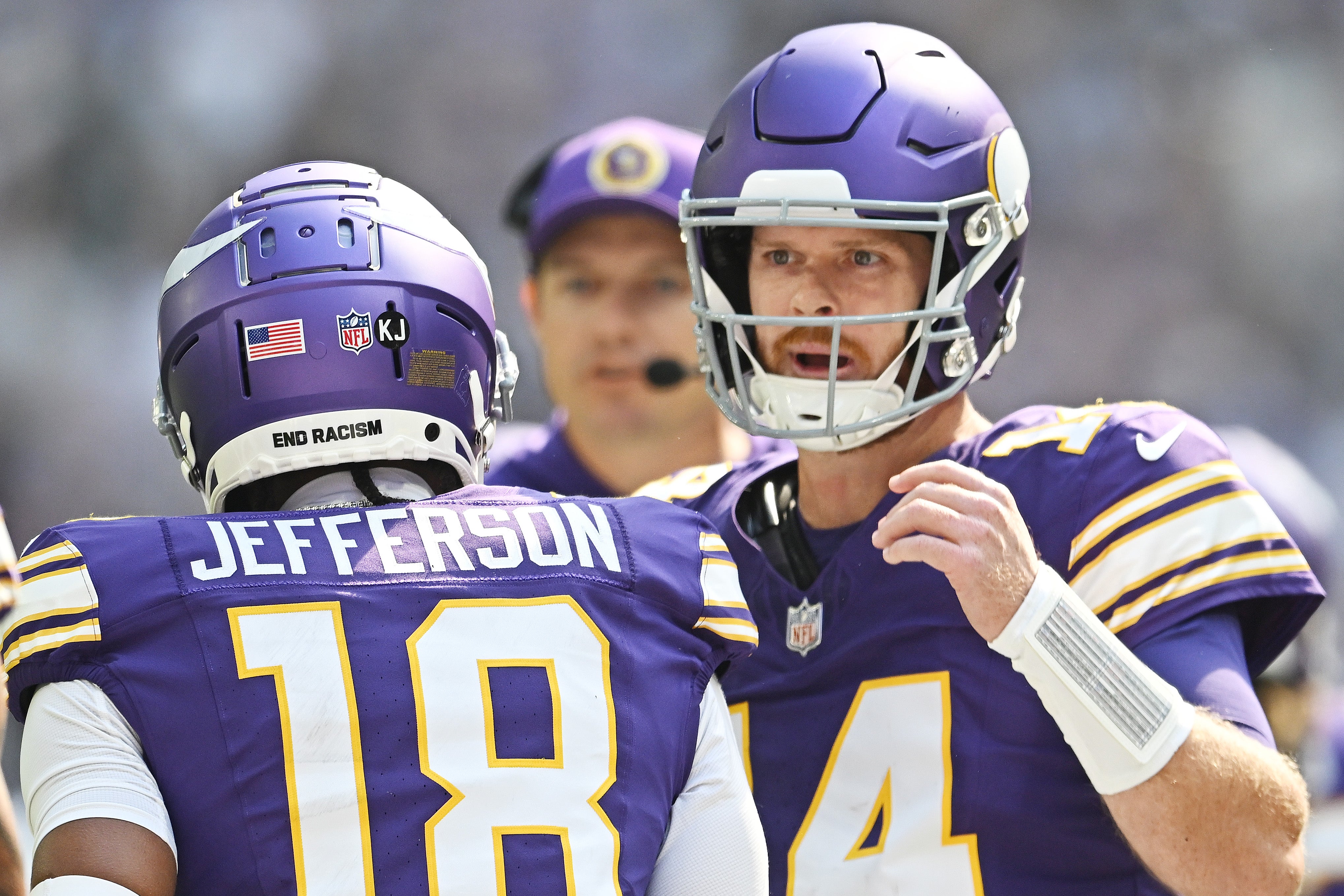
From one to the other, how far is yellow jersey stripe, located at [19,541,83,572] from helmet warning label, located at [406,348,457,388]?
0.45 metres

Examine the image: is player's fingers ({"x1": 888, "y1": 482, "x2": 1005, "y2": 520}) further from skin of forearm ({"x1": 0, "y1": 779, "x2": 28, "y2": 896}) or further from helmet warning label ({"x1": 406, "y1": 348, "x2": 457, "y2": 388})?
skin of forearm ({"x1": 0, "y1": 779, "x2": 28, "y2": 896})

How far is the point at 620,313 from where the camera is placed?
171 inches

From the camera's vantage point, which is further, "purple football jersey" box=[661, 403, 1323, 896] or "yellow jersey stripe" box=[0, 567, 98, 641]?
"purple football jersey" box=[661, 403, 1323, 896]

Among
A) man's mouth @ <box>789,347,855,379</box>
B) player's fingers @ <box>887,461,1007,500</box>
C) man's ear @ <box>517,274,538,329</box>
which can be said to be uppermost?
man's ear @ <box>517,274,538,329</box>

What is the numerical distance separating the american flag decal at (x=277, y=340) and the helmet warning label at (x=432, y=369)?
0.43 ft

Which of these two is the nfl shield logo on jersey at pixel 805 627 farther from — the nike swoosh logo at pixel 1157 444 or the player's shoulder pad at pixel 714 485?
the nike swoosh logo at pixel 1157 444

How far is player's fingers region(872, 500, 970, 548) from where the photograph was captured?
6.28 ft

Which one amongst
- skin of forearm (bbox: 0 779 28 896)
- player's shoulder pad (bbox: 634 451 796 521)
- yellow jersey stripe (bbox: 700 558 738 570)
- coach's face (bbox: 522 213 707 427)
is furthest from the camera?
coach's face (bbox: 522 213 707 427)

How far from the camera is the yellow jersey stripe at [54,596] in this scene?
61.1 inches

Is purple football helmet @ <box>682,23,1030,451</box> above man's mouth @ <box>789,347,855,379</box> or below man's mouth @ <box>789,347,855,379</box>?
above

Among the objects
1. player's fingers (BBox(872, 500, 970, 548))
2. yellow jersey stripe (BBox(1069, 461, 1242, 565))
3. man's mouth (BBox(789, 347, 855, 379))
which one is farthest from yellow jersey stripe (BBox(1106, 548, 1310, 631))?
man's mouth (BBox(789, 347, 855, 379))

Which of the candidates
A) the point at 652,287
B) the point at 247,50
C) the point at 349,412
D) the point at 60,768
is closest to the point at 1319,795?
the point at 652,287

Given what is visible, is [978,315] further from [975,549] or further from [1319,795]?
[1319,795]

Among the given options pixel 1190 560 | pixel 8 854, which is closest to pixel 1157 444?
pixel 1190 560
